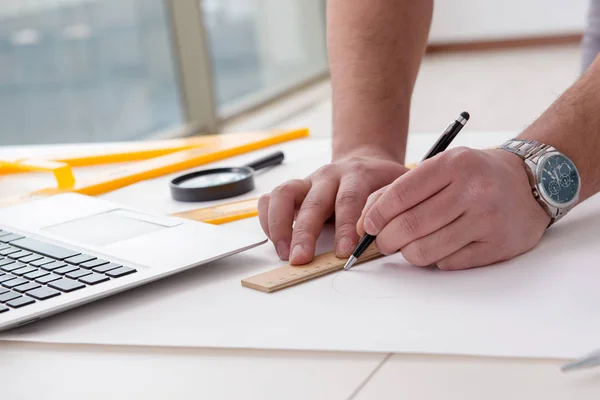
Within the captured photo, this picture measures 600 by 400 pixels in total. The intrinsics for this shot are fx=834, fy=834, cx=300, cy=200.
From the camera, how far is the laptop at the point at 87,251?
813 mm

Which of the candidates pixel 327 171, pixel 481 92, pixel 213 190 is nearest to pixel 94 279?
pixel 327 171

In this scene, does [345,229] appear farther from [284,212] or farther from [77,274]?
[77,274]

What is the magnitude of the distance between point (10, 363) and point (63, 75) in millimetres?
3730

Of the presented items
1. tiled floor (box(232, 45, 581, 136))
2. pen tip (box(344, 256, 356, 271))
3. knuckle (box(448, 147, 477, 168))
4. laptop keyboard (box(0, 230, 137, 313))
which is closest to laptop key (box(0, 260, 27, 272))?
laptop keyboard (box(0, 230, 137, 313))

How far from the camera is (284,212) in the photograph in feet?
3.21

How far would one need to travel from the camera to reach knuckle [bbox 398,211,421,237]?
0.85 meters

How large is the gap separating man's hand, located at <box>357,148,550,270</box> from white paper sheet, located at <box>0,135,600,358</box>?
0.06ft

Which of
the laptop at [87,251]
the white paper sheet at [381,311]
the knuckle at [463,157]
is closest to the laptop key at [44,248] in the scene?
the laptop at [87,251]

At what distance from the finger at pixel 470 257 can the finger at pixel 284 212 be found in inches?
7.4

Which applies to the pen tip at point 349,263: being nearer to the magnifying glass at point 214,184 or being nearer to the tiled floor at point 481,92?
the magnifying glass at point 214,184

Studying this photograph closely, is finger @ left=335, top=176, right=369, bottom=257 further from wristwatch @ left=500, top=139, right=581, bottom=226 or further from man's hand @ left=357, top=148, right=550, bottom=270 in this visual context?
wristwatch @ left=500, top=139, right=581, bottom=226

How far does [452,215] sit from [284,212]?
22cm

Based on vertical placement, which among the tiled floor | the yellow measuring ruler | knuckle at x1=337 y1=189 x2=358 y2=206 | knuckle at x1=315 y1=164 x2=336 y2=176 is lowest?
the tiled floor

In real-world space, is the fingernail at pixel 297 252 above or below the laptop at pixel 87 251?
below
